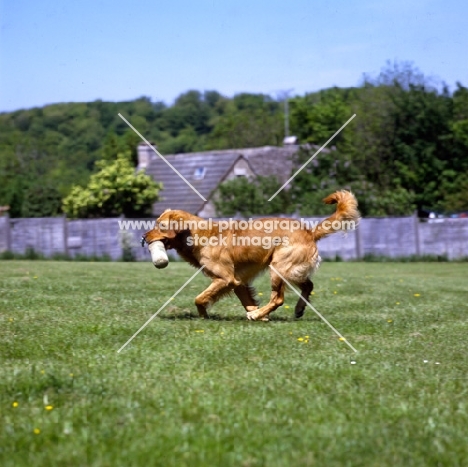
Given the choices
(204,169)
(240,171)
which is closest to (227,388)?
(240,171)

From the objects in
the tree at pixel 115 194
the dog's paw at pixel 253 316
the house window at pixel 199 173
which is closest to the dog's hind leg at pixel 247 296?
the dog's paw at pixel 253 316

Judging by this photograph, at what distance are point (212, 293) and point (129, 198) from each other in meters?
37.9

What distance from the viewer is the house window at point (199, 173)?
178 ft

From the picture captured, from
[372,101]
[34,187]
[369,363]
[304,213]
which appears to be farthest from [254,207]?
[369,363]

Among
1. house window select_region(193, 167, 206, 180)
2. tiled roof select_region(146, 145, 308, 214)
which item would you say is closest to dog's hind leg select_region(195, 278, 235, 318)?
tiled roof select_region(146, 145, 308, 214)

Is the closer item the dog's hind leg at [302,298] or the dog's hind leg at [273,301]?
the dog's hind leg at [273,301]

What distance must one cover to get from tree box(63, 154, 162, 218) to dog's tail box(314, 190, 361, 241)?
121 ft

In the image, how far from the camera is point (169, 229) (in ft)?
36.3

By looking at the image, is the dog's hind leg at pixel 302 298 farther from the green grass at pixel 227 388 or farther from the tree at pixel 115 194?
the tree at pixel 115 194

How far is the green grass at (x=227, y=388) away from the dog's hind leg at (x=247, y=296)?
37 centimetres

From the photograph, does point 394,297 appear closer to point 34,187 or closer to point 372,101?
point 372,101

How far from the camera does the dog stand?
11.1 metres

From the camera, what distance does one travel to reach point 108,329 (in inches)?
381

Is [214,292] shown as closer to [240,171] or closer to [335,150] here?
[335,150]
